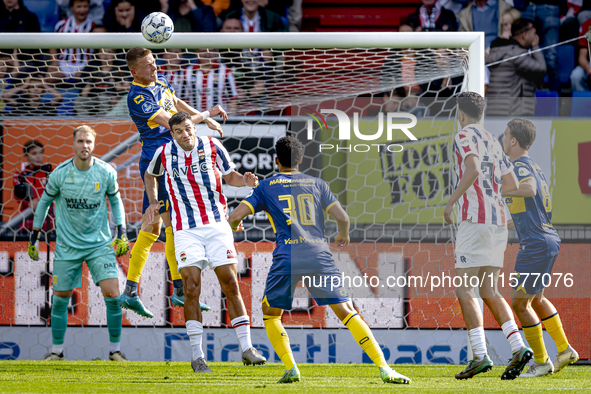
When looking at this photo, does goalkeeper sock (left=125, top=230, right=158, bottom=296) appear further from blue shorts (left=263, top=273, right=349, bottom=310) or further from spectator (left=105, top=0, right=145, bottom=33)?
spectator (left=105, top=0, right=145, bottom=33)

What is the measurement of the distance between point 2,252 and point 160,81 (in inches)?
93.2

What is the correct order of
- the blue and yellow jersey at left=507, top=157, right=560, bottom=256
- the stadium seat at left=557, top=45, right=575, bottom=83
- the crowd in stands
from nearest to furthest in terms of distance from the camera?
the blue and yellow jersey at left=507, top=157, right=560, bottom=256
the crowd in stands
the stadium seat at left=557, top=45, right=575, bottom=83

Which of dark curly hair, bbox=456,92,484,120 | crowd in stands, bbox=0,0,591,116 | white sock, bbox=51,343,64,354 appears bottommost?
white sock, bbox=51,343,64,354

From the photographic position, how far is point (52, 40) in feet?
16.8

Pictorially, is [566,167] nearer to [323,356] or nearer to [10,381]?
[323,356]

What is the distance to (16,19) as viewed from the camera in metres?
8.59

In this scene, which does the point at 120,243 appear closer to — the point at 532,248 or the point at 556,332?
the point at 532,248

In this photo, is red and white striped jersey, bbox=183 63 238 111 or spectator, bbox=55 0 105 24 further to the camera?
spectator, bbox=55 0 105 24

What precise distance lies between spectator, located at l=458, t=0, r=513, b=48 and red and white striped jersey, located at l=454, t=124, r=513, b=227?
443cm

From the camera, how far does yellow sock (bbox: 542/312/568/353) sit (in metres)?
4.68

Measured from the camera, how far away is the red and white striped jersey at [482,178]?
4434 mm

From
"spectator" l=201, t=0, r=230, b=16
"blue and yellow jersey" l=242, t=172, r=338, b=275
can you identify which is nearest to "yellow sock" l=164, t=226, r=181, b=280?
"blue and yellow jersey" l=242, t=172, r=338, b=275

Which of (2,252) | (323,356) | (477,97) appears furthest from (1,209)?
(477,97)

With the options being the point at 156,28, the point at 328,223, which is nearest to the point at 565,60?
the point at 328,223
